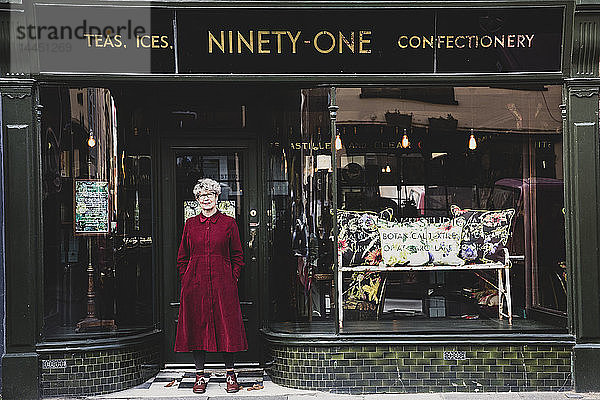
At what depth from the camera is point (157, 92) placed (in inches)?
361

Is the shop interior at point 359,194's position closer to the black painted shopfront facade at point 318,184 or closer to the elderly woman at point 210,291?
the black painted shopfront facade at point 318,184

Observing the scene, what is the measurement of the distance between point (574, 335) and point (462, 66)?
9.54ft

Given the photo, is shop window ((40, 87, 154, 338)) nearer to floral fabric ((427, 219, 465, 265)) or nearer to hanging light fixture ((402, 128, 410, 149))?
hanging light fixture ((402, 128, 410, 149))

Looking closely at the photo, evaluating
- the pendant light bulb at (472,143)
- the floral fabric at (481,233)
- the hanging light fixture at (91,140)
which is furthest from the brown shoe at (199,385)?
the pendant light bulb at (472,143)

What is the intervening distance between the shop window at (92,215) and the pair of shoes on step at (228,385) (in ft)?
3.21

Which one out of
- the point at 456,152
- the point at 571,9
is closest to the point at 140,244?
the point at 456,152

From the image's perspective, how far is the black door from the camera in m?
9.36

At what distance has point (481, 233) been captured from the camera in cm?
889

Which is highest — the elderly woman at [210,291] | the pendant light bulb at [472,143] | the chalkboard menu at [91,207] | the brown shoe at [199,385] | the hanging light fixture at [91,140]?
the hanging light fixture at [91,140]

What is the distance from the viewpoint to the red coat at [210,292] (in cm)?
845

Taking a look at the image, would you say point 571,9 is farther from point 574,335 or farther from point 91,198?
point 91,198

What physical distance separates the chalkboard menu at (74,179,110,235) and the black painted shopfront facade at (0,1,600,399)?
0.05 feet

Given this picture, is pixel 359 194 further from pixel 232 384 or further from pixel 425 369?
pixel 232 384

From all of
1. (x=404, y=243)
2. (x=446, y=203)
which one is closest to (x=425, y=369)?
(x=404, y=243)
